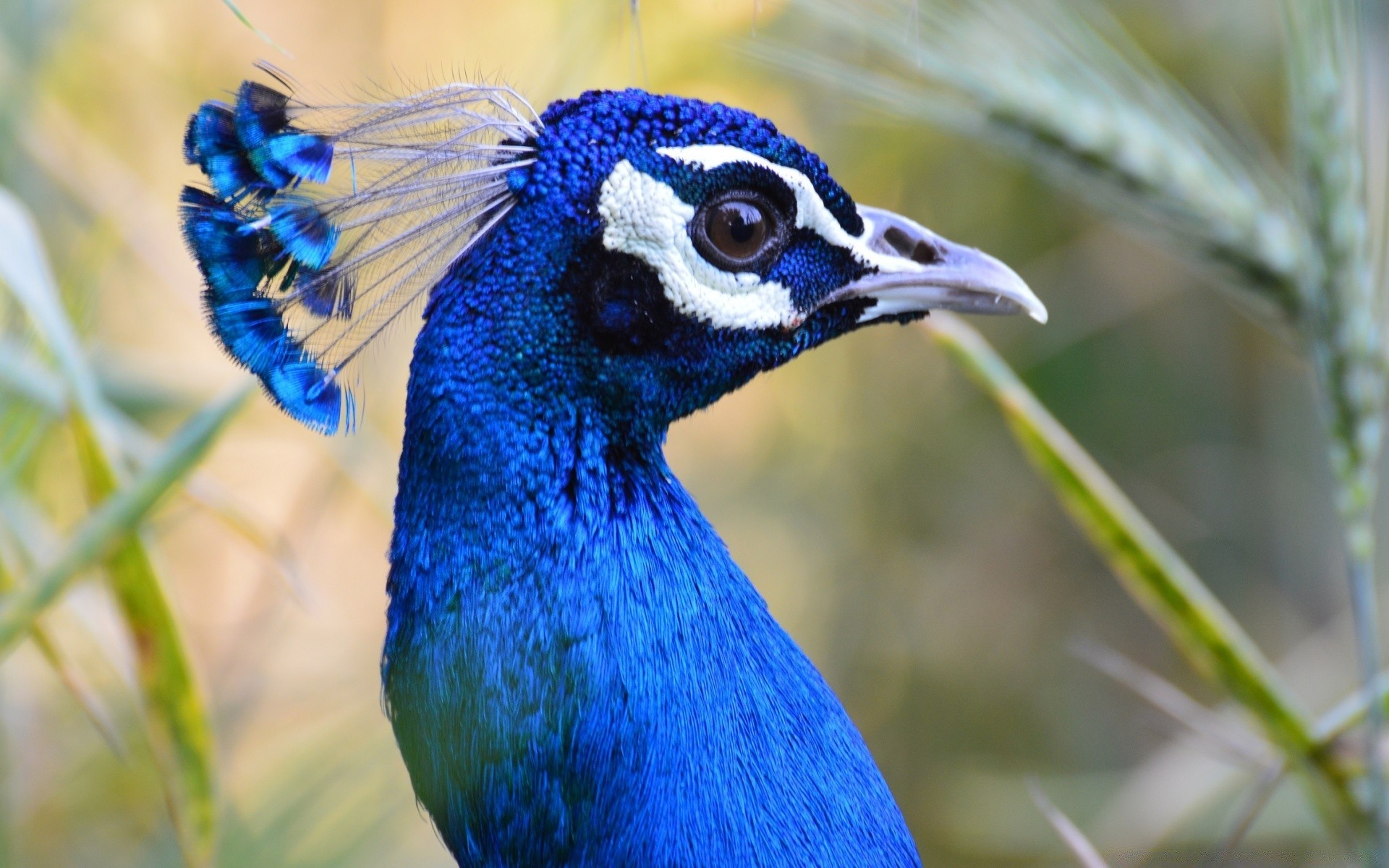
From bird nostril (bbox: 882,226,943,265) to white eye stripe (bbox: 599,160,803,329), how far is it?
0.43 feet

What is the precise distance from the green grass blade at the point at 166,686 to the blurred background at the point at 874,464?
27 centimetres

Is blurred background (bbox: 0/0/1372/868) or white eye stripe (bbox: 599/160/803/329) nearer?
white eye stripe (bbox: 599/160/803/329)

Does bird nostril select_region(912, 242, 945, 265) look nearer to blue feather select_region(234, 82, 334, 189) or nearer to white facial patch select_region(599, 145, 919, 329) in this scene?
white facial patch select_region(599, 145, 919, 329)

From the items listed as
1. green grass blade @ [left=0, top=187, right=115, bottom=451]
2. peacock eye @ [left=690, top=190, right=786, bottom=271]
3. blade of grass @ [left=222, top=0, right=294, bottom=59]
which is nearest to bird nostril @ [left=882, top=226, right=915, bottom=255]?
peacock eye @ [left=690, top=190, right=786, bottom=271]

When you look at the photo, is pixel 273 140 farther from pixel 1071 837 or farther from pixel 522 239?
pixel 1071 837

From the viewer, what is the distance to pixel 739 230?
3.10 ft

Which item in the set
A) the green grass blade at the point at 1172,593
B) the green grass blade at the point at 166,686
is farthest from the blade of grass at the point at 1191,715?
the green grass blade at the point at 166,686

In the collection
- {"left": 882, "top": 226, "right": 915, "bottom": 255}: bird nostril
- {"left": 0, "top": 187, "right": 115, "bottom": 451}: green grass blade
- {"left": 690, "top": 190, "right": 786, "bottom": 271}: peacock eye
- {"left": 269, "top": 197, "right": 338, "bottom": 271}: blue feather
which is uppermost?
{"left": 0, "top": 187, "right": 115, "bottom": 451}: green grass blade

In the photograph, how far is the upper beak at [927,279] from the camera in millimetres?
1004

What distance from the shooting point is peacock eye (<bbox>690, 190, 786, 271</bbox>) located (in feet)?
3.06

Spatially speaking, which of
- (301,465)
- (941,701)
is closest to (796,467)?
(941,701)

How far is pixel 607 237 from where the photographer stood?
912 mm

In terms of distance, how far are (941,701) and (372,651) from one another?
1465mm

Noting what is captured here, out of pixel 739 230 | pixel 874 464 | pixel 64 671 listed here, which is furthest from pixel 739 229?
pixel 874 464
